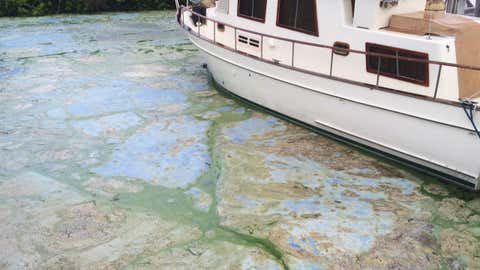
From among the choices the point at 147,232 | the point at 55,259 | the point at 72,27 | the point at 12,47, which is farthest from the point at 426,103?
the point at 72,27

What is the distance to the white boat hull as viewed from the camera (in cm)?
516

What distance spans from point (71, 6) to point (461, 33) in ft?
58.8

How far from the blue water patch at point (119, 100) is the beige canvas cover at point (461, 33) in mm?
4187

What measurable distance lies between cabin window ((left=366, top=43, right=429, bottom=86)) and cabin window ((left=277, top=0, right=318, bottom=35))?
3.45 feet

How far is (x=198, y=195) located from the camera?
5.32 m

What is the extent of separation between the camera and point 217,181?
5.62 meters

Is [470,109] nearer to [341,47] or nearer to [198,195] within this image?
[341,47]

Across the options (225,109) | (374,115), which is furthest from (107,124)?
(374,115)

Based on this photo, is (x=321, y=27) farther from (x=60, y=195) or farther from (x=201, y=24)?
(x=60, y=195)

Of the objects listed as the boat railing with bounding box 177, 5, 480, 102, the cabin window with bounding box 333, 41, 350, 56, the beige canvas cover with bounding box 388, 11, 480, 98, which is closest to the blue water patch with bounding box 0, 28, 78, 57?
the boat railing with bounding box 177, 5, 480, 102

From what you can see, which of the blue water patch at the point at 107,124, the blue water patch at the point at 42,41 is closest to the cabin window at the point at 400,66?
the blue water patch at the point at 107,124

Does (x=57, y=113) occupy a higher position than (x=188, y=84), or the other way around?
(x=188, y=84)

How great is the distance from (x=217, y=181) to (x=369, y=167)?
205 centimetres

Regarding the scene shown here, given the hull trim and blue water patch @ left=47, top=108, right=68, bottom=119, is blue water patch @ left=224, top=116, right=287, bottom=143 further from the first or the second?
blue water patch @ left=47, top=108, right=68, bottom=119
